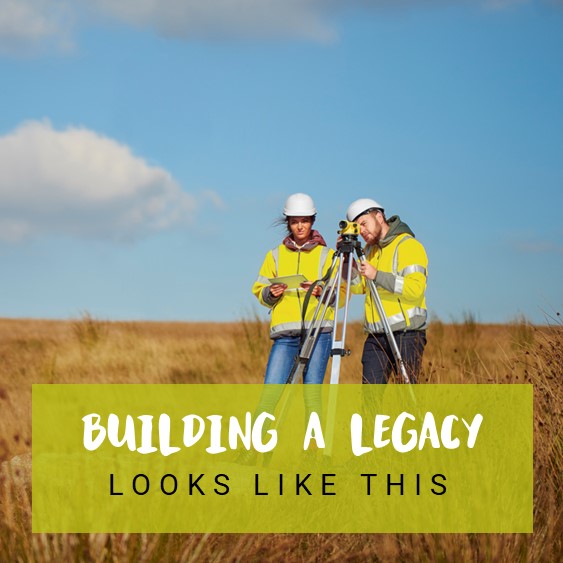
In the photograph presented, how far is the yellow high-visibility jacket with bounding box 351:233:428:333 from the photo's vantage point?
527cm

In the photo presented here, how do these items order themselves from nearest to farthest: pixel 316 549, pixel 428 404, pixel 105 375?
pixel 316 549 → pixel 428 404 → pixel 105 375

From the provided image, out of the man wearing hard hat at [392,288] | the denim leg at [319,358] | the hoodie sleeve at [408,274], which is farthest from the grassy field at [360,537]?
the denim leg at [319,358]

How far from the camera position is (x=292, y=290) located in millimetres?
6000

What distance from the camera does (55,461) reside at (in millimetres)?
5051

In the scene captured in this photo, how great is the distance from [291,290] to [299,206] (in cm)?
66

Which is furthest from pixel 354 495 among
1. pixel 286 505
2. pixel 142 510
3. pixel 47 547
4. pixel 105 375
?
pixel 105 375

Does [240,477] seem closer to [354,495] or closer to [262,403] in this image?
[354,495]

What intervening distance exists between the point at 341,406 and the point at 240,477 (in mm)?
5090

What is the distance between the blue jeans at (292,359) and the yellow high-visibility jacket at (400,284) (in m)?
0.50

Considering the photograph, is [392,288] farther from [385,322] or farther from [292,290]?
[292,290]

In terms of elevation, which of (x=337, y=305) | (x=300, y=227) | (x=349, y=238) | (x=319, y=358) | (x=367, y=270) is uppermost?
(x=300, y=227)

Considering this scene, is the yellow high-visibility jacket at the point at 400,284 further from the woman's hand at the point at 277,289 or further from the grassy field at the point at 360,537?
the woman's hand at the point at 277,289

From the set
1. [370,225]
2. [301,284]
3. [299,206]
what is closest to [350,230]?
[370,225]

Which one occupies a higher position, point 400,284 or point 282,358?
point 400,284
